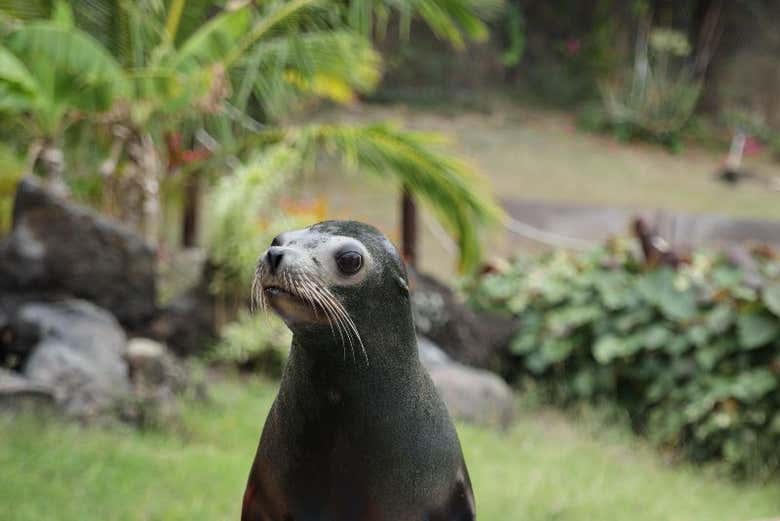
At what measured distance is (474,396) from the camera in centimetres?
544

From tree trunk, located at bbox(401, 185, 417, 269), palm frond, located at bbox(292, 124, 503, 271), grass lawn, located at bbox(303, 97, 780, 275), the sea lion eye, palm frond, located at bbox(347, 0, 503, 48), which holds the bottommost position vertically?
grass lawn, located at bbox(303, 97, 780, 275)

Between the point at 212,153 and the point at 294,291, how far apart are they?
20.0ft

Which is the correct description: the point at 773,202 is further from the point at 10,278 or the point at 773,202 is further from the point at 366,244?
the point at 366,244

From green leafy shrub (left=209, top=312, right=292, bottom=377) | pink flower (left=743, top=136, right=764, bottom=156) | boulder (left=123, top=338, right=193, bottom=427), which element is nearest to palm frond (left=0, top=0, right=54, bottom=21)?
green leafy shrub (left=209, top=312, right=292, bottom=377)

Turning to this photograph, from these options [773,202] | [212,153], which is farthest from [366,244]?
[773,202]

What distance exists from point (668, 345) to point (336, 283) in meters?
4.74

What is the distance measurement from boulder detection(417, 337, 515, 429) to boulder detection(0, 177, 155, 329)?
1.82 m

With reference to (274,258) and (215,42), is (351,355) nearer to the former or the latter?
(274,258)

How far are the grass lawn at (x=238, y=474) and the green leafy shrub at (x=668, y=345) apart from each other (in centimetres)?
28

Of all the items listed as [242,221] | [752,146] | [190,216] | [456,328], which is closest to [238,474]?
[242,221]

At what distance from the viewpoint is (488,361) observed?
6680 mm

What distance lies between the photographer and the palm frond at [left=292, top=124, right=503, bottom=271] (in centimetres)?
645

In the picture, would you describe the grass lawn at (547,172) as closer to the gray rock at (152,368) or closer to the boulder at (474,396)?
the boulder at (474,396)

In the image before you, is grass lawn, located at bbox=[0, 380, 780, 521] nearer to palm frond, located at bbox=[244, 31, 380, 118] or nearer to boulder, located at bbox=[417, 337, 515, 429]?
boulder, located at bbox=[417, 337, 515, 429]
